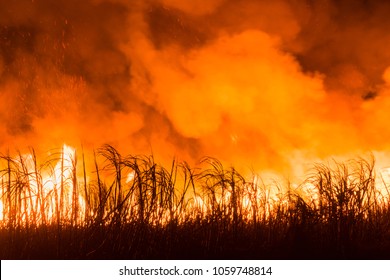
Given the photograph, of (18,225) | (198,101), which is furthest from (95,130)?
(18,225)

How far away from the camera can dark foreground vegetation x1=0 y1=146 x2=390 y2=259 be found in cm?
432

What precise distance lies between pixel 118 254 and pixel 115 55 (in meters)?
5.41

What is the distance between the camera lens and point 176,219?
4.41 m

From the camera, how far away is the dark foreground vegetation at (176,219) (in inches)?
170

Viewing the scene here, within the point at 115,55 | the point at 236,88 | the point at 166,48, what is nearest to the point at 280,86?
Answer: the point at 236,88

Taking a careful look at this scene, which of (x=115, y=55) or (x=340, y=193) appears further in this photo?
(x=115, y=55)

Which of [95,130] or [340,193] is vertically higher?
[95,130]

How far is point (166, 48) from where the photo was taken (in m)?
8.95

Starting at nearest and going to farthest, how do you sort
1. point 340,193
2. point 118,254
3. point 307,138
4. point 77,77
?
point 118,254, point 340,193, point 307,138, point 77,77

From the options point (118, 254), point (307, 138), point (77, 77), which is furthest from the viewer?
point (77, 77)

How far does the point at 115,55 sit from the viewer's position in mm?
9258

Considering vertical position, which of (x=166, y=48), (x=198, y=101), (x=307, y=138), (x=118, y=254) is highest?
(x=166, y=48)

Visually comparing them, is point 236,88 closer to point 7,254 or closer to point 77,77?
point 77,77

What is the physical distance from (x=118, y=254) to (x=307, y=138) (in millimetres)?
4736
